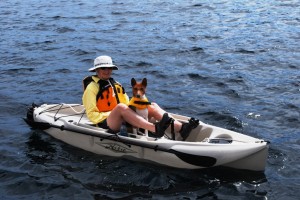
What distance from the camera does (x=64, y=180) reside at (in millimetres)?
8547

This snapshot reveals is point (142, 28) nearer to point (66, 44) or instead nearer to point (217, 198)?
point (66, 44)

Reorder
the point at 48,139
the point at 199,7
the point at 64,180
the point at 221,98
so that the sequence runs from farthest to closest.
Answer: the point at 199,7 < the point at 221,98 < the point at 48,139 < the point at 64,180

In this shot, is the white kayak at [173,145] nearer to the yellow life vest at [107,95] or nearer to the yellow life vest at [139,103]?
the yellow life vest at [107,95]

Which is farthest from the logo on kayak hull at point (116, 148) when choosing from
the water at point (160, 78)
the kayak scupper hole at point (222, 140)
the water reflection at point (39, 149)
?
the kayak scupper hole at point (222, 140)

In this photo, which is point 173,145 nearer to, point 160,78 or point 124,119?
point 124,119

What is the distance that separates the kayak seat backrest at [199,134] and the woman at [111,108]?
416mm

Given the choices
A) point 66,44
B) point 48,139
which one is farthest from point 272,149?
point 66,44

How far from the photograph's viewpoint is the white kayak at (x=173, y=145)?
8289 mm

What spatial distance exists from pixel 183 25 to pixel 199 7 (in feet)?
15.8

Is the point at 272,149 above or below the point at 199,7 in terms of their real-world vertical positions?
below

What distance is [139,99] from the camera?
8.59 m

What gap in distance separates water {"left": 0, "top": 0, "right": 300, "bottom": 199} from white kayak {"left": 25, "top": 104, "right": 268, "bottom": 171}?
0.73 ft

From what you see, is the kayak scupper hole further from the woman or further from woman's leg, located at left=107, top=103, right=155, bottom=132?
woman's leg, located at left=107, top=103, right=155, bottom=132

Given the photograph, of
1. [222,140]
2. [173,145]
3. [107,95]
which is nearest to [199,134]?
[222,140]
